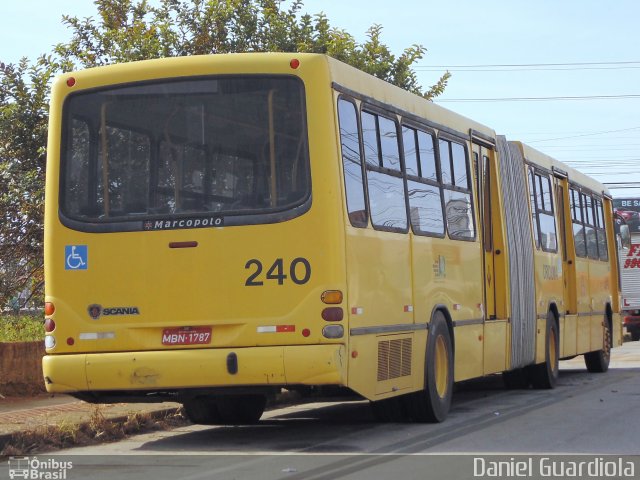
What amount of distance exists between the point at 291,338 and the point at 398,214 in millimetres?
2162

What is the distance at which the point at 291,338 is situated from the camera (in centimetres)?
1056

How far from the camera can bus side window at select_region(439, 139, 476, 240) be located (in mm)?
13758

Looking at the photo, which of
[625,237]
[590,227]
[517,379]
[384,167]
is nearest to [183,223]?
[384,167]

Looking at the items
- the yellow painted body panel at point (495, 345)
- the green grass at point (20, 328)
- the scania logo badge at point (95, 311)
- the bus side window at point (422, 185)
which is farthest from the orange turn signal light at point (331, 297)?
the green grass at point (20, 328)

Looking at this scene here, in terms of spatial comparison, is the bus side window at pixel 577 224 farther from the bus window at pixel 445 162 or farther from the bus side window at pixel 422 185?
the bus side window at pixel 422 185

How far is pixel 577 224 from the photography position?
2038 centimetres

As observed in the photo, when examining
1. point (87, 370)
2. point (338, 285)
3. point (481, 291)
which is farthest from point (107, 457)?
point (481, 291)

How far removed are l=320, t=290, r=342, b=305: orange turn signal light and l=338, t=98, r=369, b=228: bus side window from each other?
28.1 inches

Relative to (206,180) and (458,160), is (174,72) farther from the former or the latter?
(458,160)

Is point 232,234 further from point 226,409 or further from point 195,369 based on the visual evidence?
point 226,409

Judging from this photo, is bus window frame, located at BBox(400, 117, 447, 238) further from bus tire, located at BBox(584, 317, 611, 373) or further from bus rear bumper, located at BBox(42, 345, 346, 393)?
bus tire, located at BBox(584, 317, 611, 373)

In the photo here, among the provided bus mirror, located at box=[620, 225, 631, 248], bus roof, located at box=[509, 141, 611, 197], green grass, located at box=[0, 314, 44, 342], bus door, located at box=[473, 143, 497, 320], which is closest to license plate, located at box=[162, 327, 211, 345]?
bus door, located at box=[473, 143, 497, 320]

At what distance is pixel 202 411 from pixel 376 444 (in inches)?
103

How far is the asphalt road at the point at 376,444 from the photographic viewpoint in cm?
937
